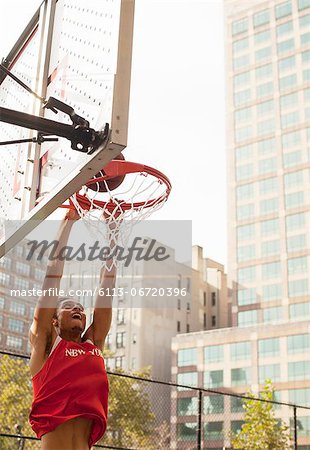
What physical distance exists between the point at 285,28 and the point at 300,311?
2212 centimetres

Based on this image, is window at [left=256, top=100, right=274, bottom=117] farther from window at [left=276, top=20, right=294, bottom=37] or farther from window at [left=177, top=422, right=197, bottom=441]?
window at [left=177, top=422, right=197, bottom=441]

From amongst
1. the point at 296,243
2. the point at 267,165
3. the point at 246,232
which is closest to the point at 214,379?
the point at 296,243

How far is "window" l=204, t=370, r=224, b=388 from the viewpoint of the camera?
41.6 m

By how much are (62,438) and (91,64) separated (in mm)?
1916

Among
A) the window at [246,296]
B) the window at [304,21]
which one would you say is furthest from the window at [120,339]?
the window at [304,21]

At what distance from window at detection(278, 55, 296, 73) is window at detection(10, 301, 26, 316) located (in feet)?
83.4

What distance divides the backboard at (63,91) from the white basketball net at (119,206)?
423 mm

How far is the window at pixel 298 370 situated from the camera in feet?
126

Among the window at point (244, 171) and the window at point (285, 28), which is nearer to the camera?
the window at point (244, 171)

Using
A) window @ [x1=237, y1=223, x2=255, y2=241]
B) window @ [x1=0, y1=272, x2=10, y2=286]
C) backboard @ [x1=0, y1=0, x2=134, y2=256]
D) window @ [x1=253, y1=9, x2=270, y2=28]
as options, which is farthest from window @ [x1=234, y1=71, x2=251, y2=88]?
backboard @ [x1=0, y1=0, x2=134, y2=256]

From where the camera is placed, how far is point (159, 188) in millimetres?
4125

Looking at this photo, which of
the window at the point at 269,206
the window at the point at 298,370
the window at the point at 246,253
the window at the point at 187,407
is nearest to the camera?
the window at the point at 298,370

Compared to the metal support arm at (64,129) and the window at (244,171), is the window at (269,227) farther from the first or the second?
the metal support arm at (64,129)

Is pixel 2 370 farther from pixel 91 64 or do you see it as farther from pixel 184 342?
pixel 91 64
